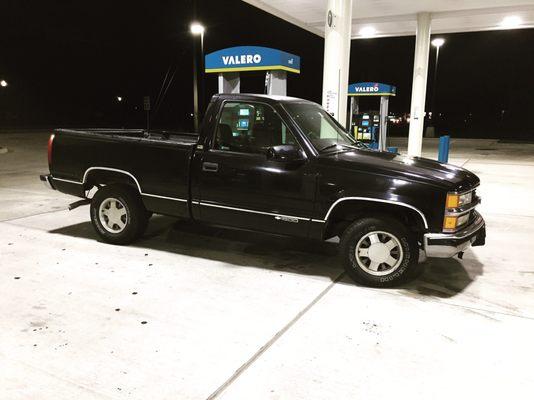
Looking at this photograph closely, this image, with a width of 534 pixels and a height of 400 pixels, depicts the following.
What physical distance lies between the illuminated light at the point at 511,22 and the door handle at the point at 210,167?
16.2 metres

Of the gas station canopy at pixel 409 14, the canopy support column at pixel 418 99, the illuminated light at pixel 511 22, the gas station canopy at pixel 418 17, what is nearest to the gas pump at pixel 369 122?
the gas station canopy at pixel 418 17

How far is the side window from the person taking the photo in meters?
5.15

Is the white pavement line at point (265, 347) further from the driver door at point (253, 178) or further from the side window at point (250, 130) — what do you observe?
the side window at point (250, 130)

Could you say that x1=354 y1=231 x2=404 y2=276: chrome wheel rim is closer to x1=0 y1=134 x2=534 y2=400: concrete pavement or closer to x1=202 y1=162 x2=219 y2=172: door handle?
x1=0 y1=134 x2=534 y2=400: concrete pavement

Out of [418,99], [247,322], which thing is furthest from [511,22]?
[247,322]

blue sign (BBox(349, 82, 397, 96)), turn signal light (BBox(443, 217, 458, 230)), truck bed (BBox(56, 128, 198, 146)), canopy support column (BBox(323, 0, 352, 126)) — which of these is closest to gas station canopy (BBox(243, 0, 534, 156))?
blue sign (BBox(349, 82, 397, 96))

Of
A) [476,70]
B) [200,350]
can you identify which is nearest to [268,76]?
[200,350]

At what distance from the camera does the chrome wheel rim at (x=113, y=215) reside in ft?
19.7

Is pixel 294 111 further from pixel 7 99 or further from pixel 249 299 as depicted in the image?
pixel 7 99

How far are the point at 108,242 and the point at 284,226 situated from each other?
255 centimetres

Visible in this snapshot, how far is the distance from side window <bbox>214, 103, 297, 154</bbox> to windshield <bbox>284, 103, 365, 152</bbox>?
0.68ft

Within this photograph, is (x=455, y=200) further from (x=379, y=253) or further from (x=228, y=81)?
(x=228, y=81)

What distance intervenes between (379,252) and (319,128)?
170 cm

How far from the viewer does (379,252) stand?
470 cm
